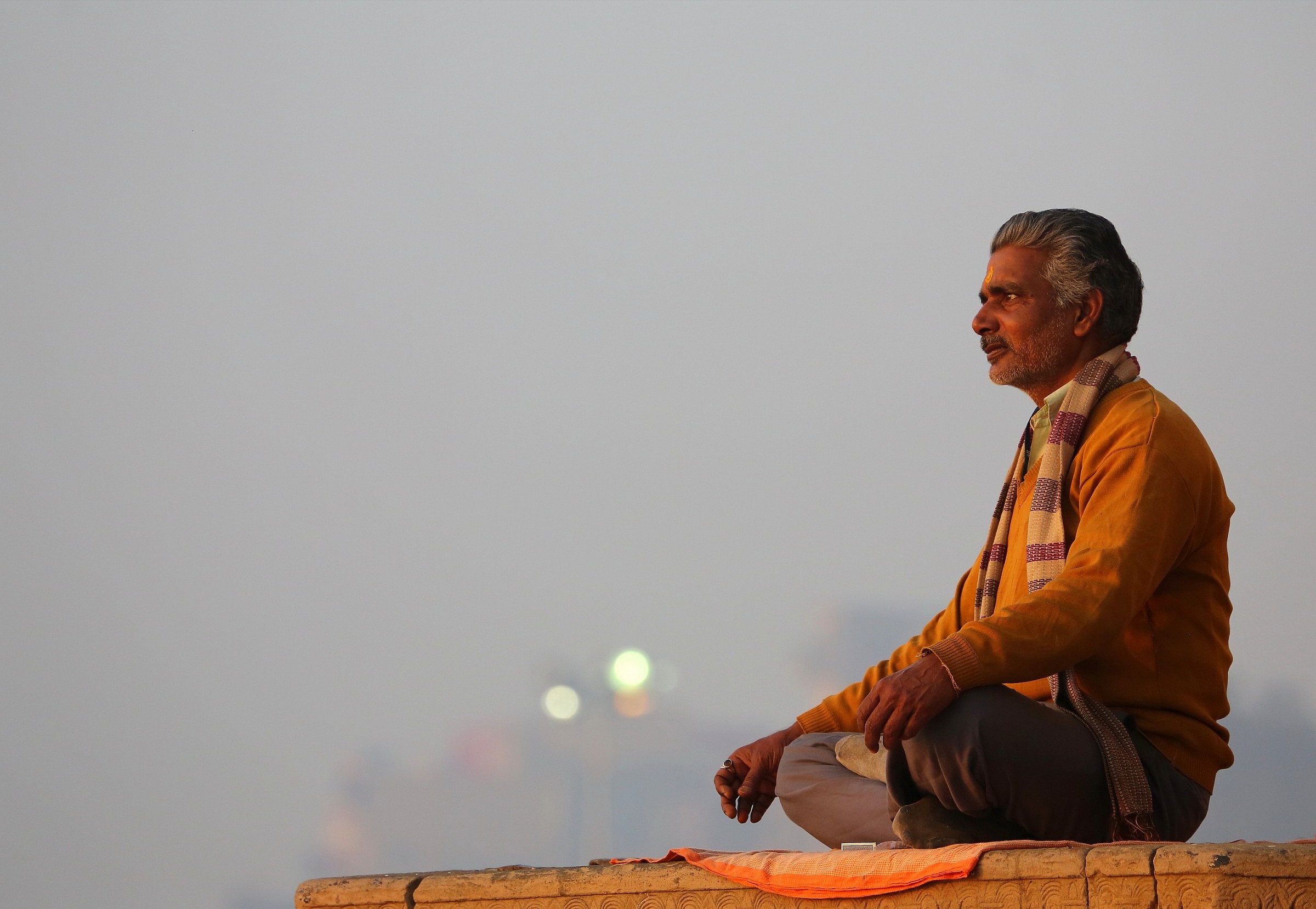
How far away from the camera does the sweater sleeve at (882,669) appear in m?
3.86

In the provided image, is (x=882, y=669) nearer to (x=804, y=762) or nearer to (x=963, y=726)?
(x=804, y=762)

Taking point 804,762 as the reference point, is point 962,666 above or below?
above

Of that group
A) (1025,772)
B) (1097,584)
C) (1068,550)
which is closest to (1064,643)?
A: (1097,584)

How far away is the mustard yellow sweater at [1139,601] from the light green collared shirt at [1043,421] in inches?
8.0

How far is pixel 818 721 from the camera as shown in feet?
12.8

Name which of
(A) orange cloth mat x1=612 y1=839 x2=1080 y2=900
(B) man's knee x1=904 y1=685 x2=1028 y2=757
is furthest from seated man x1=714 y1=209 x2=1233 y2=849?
(A) orange cloth mat x1=612 y1=839 x2=1080 y2=900

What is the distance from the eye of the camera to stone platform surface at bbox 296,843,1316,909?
243 cm

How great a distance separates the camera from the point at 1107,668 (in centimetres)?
313

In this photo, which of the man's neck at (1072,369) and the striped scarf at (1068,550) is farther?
the man's neck at (1072,369)

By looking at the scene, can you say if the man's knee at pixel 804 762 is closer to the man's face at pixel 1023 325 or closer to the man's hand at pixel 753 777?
the man's hand at pixel 753 777

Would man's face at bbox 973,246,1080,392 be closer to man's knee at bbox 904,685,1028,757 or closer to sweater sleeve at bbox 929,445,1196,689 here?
sweater sleeve at bbox 929,445,1196,689

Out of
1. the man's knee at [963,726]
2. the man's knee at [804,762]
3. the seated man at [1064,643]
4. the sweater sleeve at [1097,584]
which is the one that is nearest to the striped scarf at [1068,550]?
the seated man at [1064,643]

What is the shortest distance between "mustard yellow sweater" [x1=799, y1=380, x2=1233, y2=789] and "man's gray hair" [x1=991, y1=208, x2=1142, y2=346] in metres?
0.31

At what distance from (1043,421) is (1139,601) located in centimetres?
81
